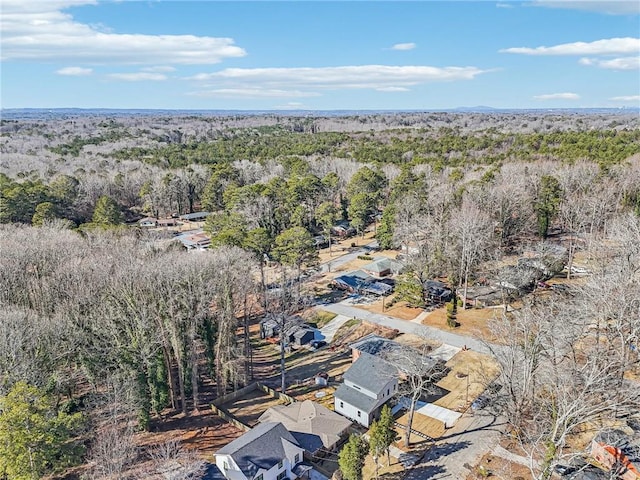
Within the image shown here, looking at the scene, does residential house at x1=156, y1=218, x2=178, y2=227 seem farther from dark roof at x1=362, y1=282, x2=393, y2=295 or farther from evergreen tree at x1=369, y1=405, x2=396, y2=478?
evergreen tree at x1=369, y1=405, x2=396, y2=478

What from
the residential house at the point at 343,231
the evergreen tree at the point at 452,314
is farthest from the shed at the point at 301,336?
the residential house at the point at 343,231

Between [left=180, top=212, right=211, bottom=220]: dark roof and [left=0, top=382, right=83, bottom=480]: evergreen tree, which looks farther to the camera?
[left=180, top=212, right=211, bottom=220]: dark roof

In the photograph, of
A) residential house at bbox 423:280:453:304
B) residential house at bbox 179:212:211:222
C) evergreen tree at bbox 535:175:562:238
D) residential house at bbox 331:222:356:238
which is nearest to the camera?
residential house at bbox 423:280:453:304

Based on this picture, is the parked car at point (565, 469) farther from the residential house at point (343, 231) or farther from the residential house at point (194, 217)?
the residential house at point (194, 217)

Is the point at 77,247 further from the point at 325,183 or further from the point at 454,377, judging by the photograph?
the point at 325,183

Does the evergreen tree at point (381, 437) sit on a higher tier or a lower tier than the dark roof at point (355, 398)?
higher

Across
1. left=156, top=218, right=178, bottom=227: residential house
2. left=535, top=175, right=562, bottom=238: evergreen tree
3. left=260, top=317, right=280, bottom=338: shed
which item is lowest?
left=260, top=317, right=280, bottom=338: shed

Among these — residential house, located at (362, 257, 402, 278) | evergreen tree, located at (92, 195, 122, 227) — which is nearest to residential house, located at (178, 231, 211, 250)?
evergreen tree, located at (92, 195, 122, 227)

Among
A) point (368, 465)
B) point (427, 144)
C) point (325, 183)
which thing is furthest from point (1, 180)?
point (427, 144)
